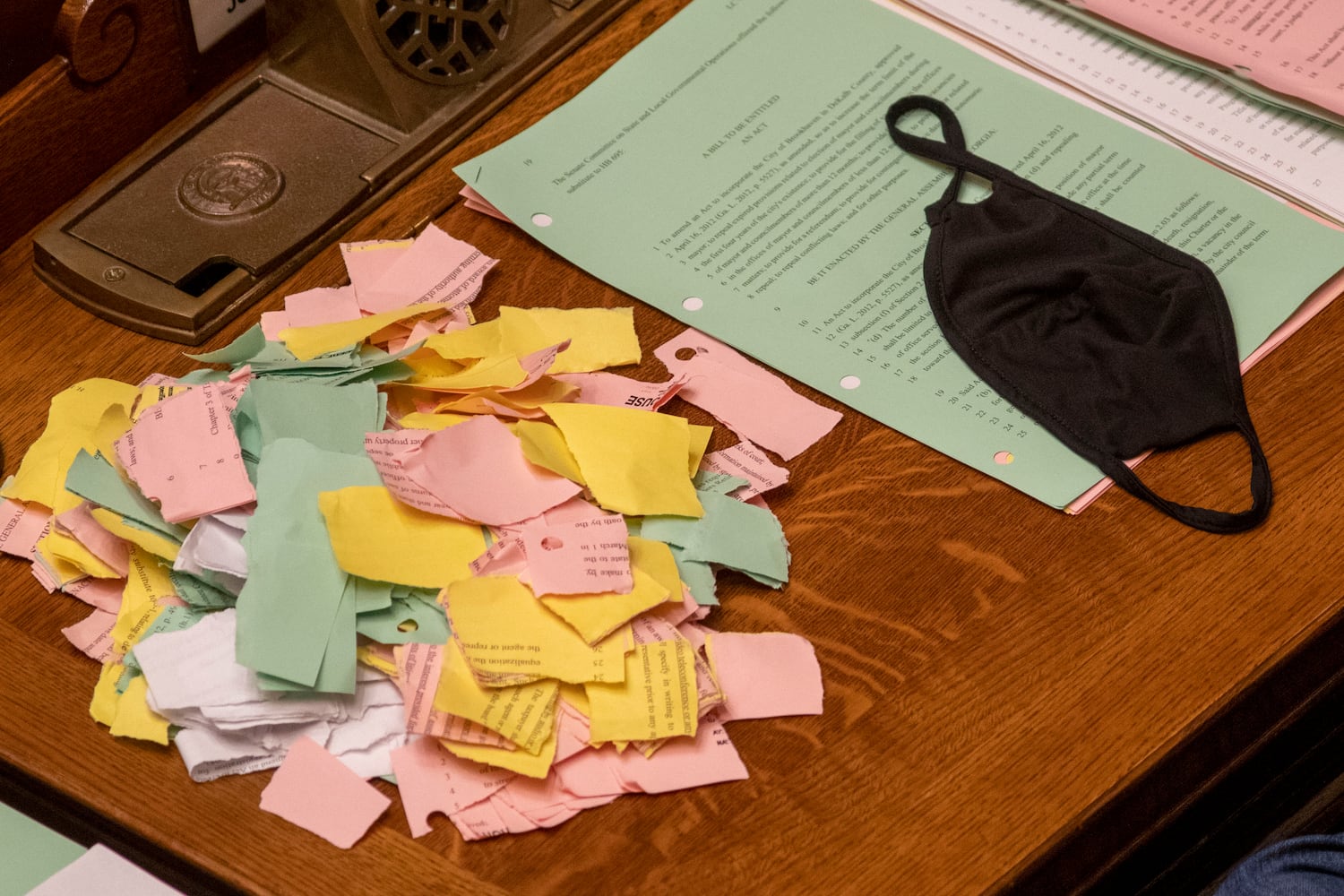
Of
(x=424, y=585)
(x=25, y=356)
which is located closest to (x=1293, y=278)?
(x=424, y=585)

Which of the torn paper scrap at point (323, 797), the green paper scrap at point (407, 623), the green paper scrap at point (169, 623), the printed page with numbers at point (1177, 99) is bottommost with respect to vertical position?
the torn paper scrap at point (323, 797)

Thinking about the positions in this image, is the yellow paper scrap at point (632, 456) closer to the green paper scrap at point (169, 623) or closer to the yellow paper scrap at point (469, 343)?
the yellow paper scrap at point (469, 343)

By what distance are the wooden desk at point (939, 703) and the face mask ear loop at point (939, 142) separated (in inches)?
6.6

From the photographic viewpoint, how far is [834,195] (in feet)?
2.80

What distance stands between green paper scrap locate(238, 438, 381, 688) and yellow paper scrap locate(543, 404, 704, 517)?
10cm

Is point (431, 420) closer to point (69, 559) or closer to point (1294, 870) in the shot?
point (69, 559)

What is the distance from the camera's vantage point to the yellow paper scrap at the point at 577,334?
2.52ft

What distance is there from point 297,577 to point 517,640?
105 mm

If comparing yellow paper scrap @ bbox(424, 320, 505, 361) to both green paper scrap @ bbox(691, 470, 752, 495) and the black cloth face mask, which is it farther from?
the black cloth face mask

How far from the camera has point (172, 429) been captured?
70 centimetres

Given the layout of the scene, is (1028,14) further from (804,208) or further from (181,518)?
(181,518)

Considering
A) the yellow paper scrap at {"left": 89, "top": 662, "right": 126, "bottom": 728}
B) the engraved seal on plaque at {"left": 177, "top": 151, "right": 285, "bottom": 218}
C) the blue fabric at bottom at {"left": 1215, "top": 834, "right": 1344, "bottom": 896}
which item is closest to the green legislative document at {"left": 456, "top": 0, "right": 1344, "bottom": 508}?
the engraved seal on plaque at {"left": 177, "top": 151, "right": 285, "bottom": 218}

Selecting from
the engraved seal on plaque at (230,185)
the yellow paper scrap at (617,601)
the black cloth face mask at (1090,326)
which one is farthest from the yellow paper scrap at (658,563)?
the engraved seal on plaque at (230,185)

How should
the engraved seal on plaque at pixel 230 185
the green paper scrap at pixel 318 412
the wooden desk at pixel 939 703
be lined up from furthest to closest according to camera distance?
1. the engraved seal on plaque at pixel 230 185
2. the green paper scrap at pixel 318 412
3. the wooden desk at pixel 939 703
